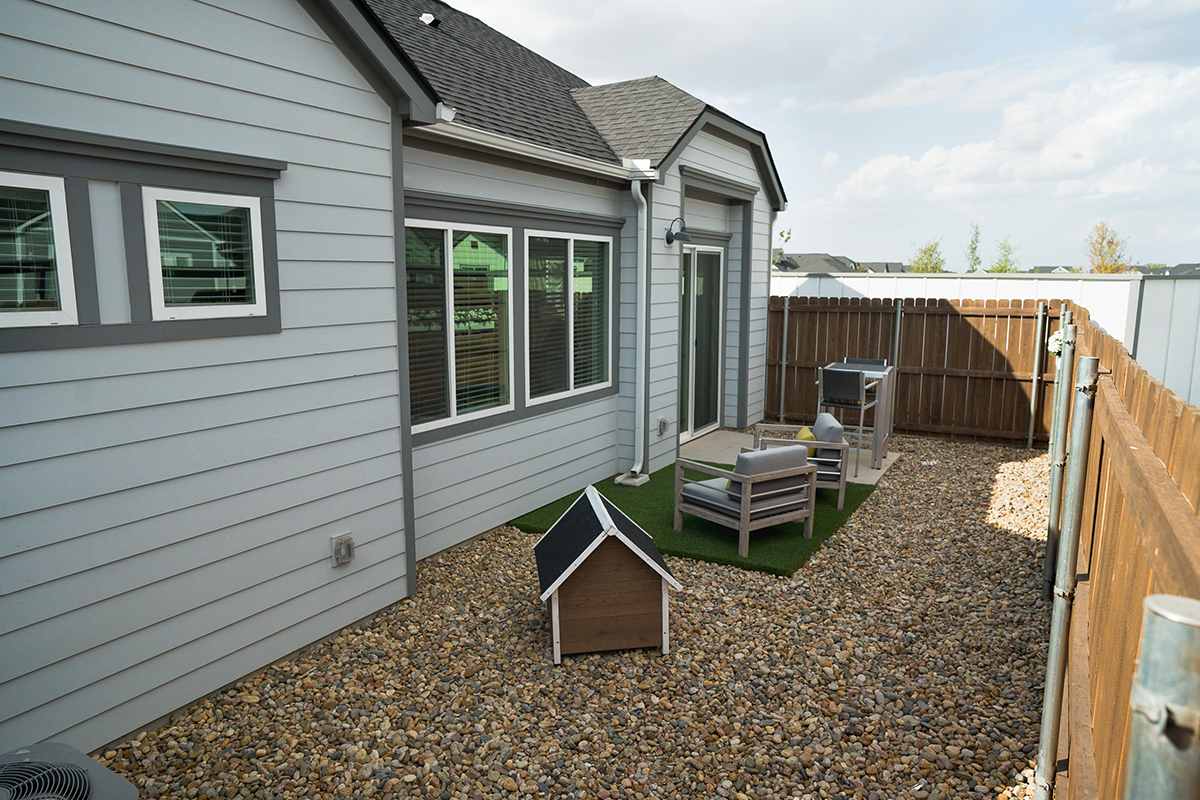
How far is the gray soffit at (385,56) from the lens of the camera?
161 inches

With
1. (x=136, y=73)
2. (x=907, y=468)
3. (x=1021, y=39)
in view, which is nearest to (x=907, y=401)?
(x=907, y=468)

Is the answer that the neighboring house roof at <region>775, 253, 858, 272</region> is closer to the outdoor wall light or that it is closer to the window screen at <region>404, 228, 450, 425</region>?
the outdoor wall light

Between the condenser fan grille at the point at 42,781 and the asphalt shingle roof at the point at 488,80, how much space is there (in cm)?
465

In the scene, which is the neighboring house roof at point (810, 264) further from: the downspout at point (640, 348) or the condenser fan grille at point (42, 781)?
the condenser fan grille at point (42, 781)

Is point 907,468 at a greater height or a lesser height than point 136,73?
lesser

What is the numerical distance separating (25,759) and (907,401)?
33.4 ft

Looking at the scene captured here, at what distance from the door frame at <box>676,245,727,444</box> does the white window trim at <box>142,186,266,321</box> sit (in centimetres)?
523

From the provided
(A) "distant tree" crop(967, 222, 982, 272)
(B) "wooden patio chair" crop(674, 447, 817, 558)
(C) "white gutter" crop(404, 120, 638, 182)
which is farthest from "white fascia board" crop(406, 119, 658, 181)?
(A) "distant tree" crop(967, 222, 982, 272)

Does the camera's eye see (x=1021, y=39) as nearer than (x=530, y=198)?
No

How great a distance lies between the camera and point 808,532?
6.06m

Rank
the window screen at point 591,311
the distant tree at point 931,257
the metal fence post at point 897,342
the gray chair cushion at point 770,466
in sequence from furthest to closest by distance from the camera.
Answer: the distant tree at point 931,257
the metal fence post at point 897,342
the window screen at point 591,311
the gray chair cushion at point 770,466

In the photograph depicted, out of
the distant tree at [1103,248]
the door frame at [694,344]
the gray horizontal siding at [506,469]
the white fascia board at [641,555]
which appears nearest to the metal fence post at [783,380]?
the door frame at [694,344]

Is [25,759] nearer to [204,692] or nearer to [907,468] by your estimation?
[204,692]

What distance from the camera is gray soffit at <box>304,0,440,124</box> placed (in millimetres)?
4086
